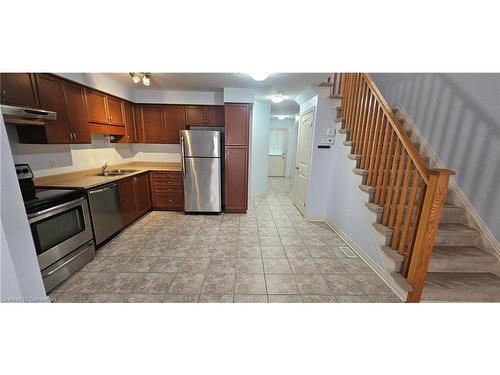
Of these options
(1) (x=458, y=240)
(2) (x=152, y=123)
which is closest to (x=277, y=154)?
(2) (x=152, y=123)

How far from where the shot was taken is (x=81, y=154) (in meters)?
2.83

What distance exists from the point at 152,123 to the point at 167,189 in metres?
1.38

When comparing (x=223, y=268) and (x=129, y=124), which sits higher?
(x=129, y=124)

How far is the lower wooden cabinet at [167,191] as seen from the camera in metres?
3.55

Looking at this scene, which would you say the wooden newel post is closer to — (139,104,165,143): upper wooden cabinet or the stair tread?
the stair tread

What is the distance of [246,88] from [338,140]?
1.85 meters

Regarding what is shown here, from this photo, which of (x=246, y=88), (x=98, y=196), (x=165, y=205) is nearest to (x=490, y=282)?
(x=246, y=88)

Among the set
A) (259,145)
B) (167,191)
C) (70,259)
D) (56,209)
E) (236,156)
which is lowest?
(70,259)

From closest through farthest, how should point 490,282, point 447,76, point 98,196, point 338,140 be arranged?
point 490,282, point 447,76, point 98,196, point 338,140

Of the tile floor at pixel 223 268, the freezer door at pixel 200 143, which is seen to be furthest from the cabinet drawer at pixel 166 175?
the tile floor at pixel 223 268

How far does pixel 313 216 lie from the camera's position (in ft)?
11.3

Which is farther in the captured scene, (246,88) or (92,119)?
(246,88)

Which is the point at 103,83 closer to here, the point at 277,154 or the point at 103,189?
the point at 103,189
